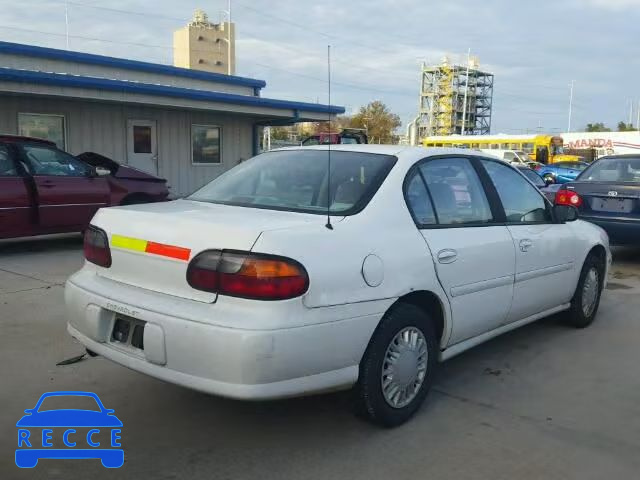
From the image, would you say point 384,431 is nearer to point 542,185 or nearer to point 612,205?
point 612,205

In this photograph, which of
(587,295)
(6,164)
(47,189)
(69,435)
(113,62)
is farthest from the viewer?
(113,62)

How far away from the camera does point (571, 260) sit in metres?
5.07

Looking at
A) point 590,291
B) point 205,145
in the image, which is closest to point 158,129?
point 205,145

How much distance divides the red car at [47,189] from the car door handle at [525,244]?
6.62m

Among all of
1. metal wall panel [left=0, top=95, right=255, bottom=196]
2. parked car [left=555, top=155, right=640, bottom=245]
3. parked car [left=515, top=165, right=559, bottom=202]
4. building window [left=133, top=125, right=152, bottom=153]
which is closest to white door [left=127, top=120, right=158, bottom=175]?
building window [left=133, top=125, right=152, bottom=153]

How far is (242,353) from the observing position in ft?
8.93

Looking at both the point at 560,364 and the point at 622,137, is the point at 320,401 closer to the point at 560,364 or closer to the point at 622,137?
the point at 560,364

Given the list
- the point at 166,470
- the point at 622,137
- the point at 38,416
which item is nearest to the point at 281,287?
the point at 166,470

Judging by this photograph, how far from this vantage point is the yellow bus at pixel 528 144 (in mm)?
38094

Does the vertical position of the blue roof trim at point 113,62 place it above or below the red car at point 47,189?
above

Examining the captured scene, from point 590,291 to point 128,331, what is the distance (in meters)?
4.15

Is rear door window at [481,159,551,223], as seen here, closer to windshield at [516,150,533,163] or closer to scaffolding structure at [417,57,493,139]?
windshield at [516,150,533,163]

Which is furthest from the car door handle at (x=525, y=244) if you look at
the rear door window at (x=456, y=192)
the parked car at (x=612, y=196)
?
the parked car at (x=612, y=196)

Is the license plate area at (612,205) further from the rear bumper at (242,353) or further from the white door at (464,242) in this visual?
the rear bumper at (242,353)
